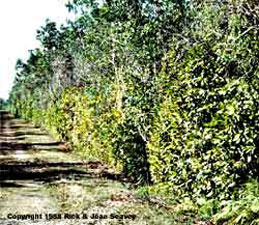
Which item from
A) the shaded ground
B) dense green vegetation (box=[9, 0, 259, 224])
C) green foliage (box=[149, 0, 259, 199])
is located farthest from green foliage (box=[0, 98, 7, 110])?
green foliage (box=[149, 0, 259, 199])

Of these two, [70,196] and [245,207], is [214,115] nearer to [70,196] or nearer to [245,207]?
[245,207]

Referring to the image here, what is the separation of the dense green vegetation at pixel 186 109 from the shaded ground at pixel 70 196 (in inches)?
22.0

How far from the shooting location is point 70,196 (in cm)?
1036

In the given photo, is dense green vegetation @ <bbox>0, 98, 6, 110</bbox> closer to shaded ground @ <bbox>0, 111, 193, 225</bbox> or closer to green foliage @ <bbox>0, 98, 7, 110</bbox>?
green foliage @ <bbox>0, 98, 7, 110</bbox>

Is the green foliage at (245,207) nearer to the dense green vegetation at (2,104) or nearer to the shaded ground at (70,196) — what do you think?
the shaded ground at (70,196)

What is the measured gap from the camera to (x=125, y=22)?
1748 cm

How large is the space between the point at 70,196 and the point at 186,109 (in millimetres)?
3771

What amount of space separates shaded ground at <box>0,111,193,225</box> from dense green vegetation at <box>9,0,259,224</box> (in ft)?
1.83

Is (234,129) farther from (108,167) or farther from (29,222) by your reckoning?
(108,167)

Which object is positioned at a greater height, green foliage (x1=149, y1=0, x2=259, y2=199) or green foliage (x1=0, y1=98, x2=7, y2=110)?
green foliage (x1=0, y1=98, x2=7, y2=110)

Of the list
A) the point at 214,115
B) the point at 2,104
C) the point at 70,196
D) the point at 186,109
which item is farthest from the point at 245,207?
the point at 2,104

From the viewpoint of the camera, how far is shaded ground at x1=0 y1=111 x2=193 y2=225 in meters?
8.15

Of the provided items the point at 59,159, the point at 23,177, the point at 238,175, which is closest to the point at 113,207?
the point at 238,175

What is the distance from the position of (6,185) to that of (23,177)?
1435mm
